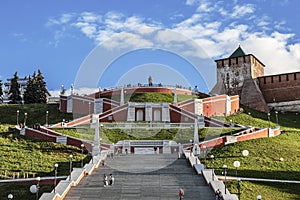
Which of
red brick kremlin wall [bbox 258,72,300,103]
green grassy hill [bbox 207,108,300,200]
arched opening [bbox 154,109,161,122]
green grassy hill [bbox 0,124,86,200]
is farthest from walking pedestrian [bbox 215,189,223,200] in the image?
red brick kremlin wall [bbox 258,72,300,103]

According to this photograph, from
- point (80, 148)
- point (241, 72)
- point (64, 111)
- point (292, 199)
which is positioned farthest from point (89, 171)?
point (241, 72)

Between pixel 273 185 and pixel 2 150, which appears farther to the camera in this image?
pixel 2 150

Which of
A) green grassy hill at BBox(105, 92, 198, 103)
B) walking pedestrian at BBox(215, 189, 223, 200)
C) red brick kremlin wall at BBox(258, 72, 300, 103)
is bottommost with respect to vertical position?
walking pedestrian at BBox(215, 189, 223, 200)

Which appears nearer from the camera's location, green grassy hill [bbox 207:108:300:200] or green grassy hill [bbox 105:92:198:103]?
green grassy hill [bbox 207:108:300:200]

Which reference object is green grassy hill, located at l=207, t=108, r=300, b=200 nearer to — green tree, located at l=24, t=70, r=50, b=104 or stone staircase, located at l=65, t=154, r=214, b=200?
stone staircase, located at l=65, t=154, r=214, b=200

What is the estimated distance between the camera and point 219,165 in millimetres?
19797

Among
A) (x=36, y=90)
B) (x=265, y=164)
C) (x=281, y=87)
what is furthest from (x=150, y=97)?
(x=265, y=164)

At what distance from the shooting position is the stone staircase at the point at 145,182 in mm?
13870

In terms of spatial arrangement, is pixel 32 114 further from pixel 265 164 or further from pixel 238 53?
pixel 238 53

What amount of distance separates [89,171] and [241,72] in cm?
4373

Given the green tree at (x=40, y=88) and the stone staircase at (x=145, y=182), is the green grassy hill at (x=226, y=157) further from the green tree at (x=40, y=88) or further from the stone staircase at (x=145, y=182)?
the green tree at (x=40, y=88)

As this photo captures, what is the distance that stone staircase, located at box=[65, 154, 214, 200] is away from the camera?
1387 cm

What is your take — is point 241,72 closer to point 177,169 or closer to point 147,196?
point 177,169

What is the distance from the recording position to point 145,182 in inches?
615
